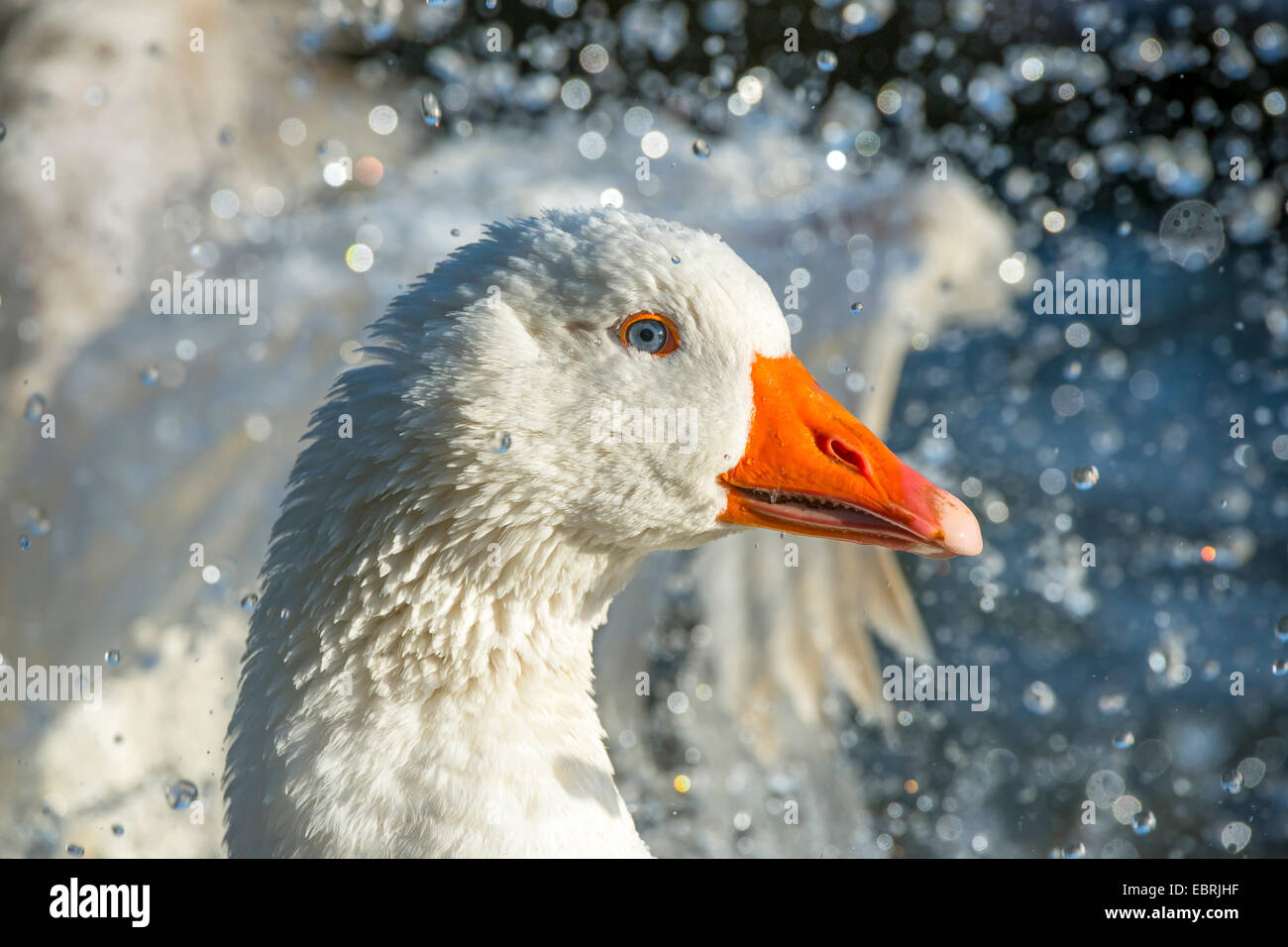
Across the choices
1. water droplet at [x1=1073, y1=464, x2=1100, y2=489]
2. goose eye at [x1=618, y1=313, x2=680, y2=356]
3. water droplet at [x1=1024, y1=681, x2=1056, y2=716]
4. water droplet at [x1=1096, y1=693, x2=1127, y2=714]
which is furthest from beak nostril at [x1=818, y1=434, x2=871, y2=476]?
water droplet at [x1=1096, y1=693, x2=1127, y2=714]

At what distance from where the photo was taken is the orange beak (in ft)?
6.33

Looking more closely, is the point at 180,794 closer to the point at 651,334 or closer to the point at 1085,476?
the point at 651,334

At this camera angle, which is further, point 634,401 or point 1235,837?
point 1235,837

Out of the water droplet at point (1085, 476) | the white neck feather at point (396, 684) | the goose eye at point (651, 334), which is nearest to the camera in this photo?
the white neck feather at point (396, 684)

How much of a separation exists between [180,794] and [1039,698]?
3722 mm

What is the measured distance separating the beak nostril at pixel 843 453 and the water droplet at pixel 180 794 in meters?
1.76

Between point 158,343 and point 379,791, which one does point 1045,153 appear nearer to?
point 158,343

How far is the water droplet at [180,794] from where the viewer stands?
2.68 metres

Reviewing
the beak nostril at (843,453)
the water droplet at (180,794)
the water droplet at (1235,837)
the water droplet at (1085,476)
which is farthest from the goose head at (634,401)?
the water droplet at (1235,837)

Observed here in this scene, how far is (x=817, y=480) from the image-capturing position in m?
1.95

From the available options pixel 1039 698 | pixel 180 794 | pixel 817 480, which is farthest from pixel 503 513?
pixel 1039 698

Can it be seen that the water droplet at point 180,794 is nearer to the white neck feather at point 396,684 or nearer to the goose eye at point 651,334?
the white neck feather at point 396,684

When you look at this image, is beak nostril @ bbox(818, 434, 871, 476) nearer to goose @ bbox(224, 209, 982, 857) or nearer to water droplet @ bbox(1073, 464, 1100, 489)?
goose @ bbox(224, 209, 982, 857)
